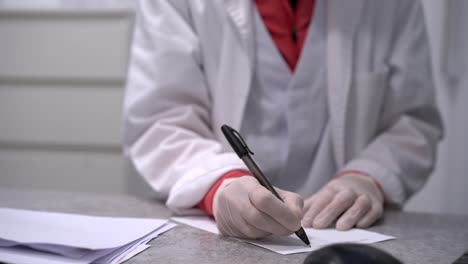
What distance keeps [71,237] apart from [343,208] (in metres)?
0.43

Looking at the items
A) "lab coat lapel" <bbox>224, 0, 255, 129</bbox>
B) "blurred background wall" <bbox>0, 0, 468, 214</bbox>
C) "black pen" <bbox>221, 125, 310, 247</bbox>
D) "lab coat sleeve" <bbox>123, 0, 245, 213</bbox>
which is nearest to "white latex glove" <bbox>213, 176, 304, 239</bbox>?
"black pen" <bbox>221, 125, 310, 247</bbox>

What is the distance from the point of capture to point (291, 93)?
104 centimetres

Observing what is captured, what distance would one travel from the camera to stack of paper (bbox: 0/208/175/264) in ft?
1.69

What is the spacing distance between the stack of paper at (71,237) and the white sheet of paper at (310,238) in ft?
0.21

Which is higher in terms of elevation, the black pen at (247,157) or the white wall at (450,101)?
the black pen at (247,157)

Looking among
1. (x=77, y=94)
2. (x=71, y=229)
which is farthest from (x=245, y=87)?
(x=77, y=94)

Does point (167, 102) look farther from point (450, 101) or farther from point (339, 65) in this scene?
point (450, 101)

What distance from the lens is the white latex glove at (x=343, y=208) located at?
727mm

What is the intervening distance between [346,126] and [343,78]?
0.38ft

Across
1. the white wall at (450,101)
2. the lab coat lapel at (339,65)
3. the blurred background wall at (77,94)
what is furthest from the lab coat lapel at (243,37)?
the white wall at (450,101)

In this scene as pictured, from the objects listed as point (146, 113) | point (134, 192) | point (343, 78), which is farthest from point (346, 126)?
point (134, 192)

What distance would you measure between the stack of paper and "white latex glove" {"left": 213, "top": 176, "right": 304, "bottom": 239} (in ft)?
0.30

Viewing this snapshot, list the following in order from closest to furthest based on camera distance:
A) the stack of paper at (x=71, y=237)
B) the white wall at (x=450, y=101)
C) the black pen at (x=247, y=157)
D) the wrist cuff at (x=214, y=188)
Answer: the stack of paper at (x=71, y=237)
the black pen at (x=247, y=157)
the wrist cuff at (x=214, y=188)
the white wall at (x=450, y=101)

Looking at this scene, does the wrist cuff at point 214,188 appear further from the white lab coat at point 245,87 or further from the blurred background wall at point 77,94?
the blurred background wall at point 77,94
